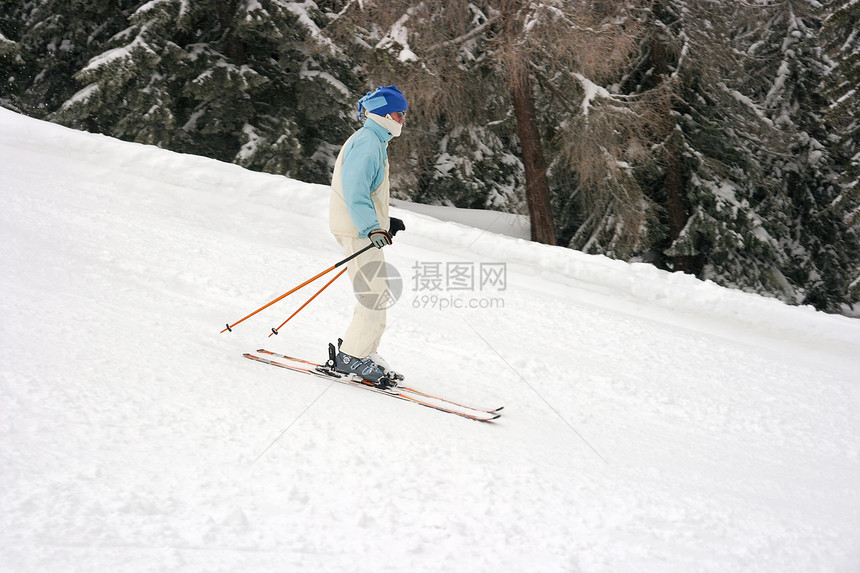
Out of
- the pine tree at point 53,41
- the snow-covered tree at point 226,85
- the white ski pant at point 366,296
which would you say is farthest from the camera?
the pine tree at point 53,41

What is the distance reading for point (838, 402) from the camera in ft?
18.3

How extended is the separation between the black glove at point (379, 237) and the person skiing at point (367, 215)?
68 mm

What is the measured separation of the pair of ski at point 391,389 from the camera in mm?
4250

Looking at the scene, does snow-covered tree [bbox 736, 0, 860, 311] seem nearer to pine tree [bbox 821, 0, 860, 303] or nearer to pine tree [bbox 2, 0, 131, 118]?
pine tree [bbox 821, 0, 860, 303]

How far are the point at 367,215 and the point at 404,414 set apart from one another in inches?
53.0

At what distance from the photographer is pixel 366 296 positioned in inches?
177

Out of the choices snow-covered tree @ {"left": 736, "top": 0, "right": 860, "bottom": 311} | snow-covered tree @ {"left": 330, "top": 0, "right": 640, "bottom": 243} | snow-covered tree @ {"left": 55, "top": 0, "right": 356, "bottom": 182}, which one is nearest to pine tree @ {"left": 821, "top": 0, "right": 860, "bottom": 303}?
snow-covered tree @ {"left": 736, "top": 0, "right": 860, "bottom": 311}

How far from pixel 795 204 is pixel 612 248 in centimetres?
719

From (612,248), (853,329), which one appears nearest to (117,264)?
(853,329)

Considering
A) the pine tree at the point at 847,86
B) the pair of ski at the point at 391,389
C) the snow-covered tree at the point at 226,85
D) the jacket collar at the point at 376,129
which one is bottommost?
the pair of ski at the point at 391,389

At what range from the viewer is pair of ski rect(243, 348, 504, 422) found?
4250 millimetres

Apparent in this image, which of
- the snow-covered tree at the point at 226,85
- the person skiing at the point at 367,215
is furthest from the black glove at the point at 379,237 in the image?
the snow-covered tree at the point at 226,85

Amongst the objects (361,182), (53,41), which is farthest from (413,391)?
(53,41)

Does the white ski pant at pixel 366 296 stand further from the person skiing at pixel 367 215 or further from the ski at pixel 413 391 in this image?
the ski at pixel 413 391
